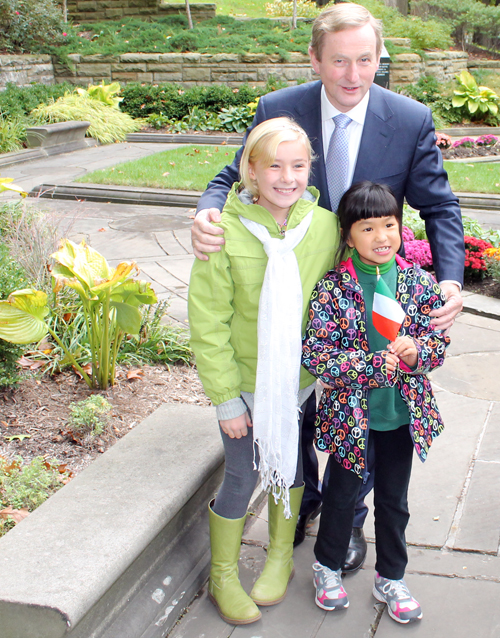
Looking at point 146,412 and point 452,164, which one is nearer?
point 146,412

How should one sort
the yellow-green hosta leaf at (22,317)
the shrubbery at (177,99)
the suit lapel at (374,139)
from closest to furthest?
the suit lapel at (374,139)
the yellow-green hosta leaf at (22,317)
the shrubbery at (177,99)

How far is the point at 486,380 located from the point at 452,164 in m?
7.46

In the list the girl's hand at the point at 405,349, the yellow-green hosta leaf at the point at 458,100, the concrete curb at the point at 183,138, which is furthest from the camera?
the yellow-green hosta leaf at the point at 458,100

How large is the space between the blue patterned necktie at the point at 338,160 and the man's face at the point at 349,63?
0.11 m


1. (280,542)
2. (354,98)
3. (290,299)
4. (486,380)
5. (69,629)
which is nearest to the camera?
(69,629)

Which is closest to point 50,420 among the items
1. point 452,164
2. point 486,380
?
point 486,380

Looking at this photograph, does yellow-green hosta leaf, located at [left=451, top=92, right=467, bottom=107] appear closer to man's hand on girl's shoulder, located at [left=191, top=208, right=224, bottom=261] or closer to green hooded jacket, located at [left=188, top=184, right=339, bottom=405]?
green hooded jacket, located at [left=188, top=184, right=339, bottom=405]

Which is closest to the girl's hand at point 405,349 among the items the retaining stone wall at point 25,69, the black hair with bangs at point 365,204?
the black hair with bangs at point 365,204

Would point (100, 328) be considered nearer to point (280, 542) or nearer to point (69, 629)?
point (280, 542)

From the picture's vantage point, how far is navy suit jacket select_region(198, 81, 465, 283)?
7.22 ft

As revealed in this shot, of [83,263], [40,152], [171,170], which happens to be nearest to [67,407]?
[83,263]

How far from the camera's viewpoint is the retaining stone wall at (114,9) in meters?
21.3

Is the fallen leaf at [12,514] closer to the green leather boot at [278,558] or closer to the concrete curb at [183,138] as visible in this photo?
the green leather boot at [278,558]

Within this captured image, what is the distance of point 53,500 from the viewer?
209 centimetres
